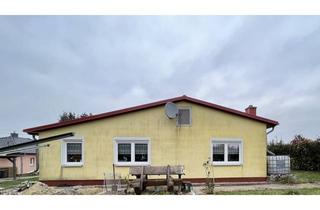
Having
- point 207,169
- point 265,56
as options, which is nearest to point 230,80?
point 265,56

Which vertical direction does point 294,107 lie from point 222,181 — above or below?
above

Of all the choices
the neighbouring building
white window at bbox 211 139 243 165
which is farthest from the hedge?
the neighbouring building

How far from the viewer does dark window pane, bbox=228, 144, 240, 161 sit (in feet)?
52.8

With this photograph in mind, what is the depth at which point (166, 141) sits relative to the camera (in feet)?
51.2

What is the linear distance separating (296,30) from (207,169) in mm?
7580

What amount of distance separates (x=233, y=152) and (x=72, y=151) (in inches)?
291

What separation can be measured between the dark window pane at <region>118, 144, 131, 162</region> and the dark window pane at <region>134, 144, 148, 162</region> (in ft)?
1.04

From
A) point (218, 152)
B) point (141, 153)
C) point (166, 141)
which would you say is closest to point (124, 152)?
point (141, 153)

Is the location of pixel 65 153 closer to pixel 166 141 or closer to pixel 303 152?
pixel 166 141

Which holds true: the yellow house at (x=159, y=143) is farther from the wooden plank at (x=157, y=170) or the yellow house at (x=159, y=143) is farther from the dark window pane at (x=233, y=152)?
the wooden plank at (x=157, y=170)

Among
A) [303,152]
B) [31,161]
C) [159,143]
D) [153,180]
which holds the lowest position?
[31,161]

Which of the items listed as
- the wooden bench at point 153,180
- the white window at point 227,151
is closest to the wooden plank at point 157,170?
the wooden bench at point 153,180
